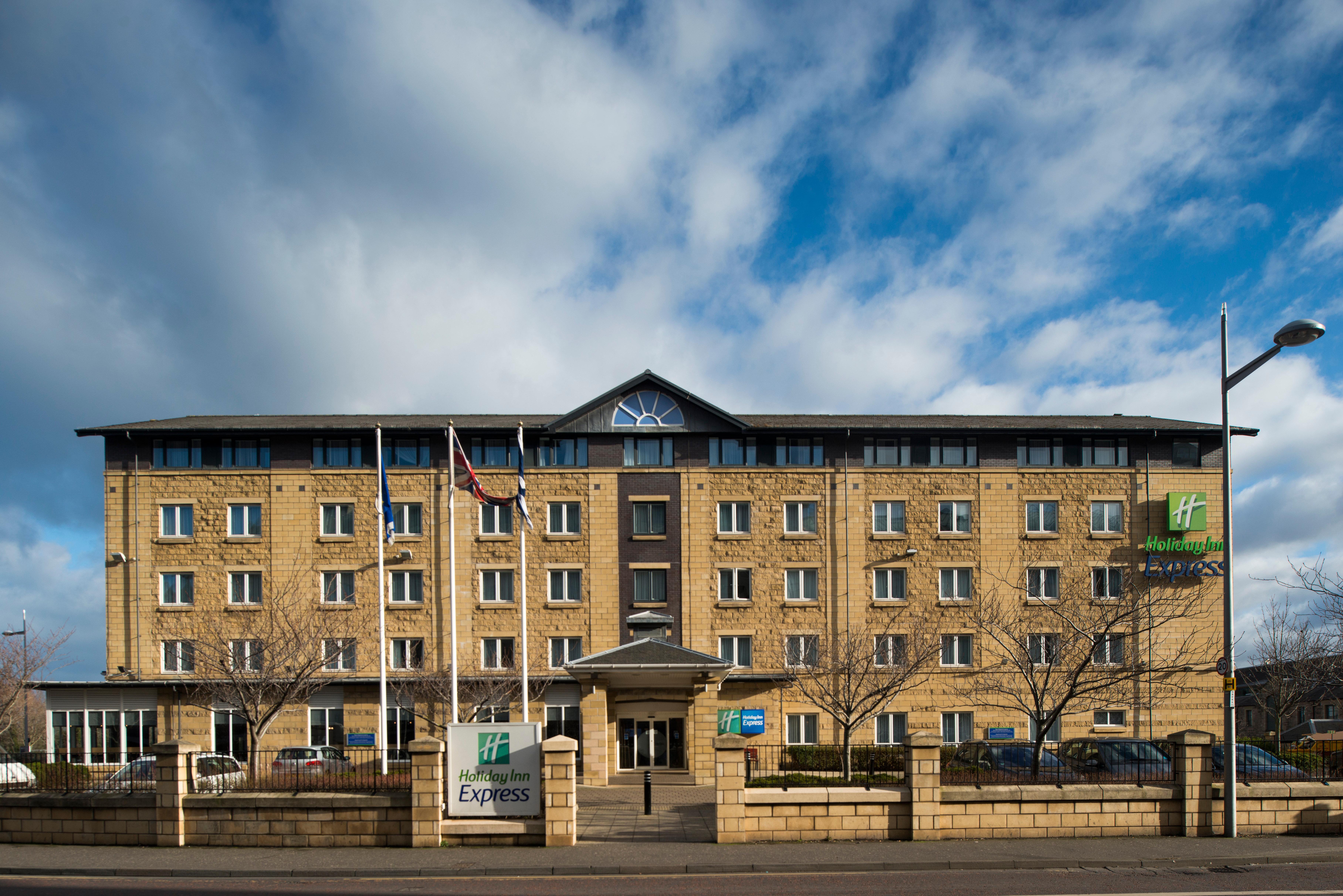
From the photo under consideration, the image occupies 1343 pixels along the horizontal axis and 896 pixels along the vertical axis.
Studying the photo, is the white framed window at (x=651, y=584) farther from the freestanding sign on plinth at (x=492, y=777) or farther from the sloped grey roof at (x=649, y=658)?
the freestanding sign on plinth at (x=492, y=777)

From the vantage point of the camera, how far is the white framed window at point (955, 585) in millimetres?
35625

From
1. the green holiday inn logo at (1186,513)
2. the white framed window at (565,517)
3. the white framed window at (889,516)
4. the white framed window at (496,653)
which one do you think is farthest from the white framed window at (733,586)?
the green holiday inn logo at (1186,513)

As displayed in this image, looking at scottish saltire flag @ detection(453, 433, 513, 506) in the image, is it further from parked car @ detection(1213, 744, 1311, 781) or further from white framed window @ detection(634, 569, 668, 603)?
parked car @ detection(1213, 744, 1311, 781)

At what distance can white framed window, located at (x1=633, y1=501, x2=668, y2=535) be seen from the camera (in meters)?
35.7

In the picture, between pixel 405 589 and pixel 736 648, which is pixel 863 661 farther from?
pixel 405 589

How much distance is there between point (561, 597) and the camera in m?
35.3

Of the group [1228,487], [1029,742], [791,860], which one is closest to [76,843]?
[791,860]

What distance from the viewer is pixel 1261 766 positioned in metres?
17.0

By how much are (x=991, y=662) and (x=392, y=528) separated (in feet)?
81.3

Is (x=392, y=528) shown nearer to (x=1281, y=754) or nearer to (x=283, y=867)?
(x=283, y=867)

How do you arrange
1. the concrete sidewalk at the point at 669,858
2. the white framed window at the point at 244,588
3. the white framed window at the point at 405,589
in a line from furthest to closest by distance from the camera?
the white framed window at the point at 405,589 < the white framed window at the point at 244,588 < the concrete sidewalk at the point at 669,858

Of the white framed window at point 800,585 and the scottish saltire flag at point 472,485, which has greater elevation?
the scottish saltire flag at point 472,485

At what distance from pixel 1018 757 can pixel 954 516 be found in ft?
49.2

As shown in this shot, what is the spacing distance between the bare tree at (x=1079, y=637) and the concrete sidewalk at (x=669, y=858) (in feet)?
59.0
